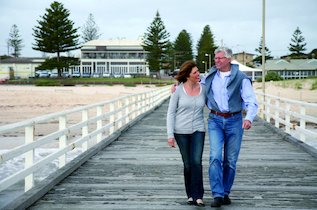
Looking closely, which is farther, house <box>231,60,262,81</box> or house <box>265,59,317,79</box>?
house <box>265,59,317,79</box>

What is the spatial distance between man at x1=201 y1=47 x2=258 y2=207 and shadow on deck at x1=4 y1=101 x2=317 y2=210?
437 mm

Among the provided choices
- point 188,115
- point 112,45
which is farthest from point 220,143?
point 112,45

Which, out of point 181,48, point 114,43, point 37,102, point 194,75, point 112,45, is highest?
point 114,43

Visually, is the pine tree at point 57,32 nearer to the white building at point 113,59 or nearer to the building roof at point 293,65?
the white building at point 113,59

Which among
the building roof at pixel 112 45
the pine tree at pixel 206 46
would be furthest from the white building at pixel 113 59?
the pine tree at pixel 206 46

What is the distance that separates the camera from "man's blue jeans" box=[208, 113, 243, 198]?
204 inches

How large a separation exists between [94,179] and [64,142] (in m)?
0.84

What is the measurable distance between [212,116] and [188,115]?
344 mm

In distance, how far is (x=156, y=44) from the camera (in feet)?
292

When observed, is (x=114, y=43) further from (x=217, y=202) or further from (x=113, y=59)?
(x=217, y=202)

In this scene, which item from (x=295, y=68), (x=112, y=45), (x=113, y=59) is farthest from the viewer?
(x=112, y=45)

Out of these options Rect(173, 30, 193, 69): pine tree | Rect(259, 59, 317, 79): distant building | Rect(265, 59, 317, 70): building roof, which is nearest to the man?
Rect(265, 59, 317, 70): building roof

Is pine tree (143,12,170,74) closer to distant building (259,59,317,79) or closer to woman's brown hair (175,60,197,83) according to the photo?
distant building (259,59,317,79)

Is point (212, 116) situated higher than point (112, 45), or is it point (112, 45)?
point (112, 45)
